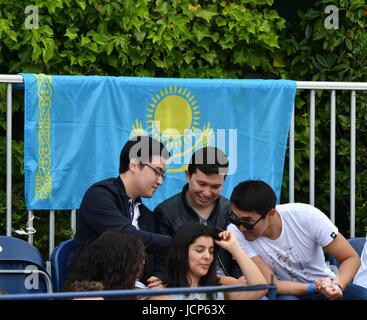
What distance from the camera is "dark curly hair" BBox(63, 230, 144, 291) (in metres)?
4.87

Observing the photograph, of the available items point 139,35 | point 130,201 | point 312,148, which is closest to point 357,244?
point 312,148

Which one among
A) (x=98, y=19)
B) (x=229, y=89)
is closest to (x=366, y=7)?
(x=229, y=89)

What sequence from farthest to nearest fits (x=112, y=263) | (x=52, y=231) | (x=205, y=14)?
1. (x=205, y=14)
2. (x=52, y=231)
3. (x=112, y=263)

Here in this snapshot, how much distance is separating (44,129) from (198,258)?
145 centimetres

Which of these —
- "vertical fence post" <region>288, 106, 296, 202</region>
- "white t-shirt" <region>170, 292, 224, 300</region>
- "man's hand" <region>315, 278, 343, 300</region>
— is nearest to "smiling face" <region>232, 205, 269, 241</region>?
"man's hand" <region>315, 278, 343, 300</region>

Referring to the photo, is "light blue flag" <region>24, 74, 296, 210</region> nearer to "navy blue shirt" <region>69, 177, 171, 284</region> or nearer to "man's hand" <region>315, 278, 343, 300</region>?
"navy blue shirt" <region>69, 177, 171, 284</region>

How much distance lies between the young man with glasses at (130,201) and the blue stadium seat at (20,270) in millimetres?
234

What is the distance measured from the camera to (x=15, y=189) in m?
6.68

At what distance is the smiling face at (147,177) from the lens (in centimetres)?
587

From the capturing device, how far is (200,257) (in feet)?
17.7

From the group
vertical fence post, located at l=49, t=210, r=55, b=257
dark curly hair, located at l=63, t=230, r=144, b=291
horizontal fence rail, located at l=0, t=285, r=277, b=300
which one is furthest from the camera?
vertical fence post, located at l=49, t=210, r=55, b=257

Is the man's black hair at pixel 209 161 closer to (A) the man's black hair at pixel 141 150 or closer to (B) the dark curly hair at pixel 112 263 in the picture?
(A) the man's black hair at pixel 141 150

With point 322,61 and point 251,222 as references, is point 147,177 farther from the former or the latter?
point 322,61

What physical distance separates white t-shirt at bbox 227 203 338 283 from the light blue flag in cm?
76
